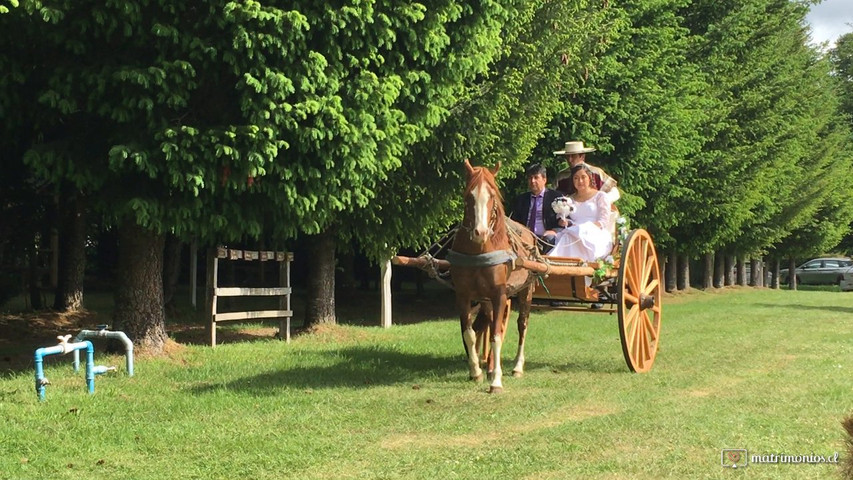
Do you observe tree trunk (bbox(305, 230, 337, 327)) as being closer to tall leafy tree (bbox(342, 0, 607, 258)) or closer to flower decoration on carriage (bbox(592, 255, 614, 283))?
tall leafy tree (bbox(342, 0, 607, 258))

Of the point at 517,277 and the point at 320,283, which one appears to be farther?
the point at 320,283

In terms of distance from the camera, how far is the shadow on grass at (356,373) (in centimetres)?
991

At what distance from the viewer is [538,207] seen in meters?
11.6

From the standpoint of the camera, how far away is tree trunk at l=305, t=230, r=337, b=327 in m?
16.2

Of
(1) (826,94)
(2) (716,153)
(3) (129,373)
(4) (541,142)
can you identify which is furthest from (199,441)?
(1) (826,94)

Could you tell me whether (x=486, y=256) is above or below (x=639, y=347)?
above

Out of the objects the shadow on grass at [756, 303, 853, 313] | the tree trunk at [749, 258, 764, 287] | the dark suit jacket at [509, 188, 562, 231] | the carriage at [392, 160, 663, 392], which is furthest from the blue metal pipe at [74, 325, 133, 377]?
the tree trunk at [749, 258, 764, 287]

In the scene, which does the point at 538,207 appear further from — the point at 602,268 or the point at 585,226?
the point at 602,268

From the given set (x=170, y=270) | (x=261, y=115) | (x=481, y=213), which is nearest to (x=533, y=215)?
(x=481, y=213)

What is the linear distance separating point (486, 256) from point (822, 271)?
5122 centimetres

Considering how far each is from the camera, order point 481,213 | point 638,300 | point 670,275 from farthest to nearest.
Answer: point 670,275 → point 638,300 → point 481,213

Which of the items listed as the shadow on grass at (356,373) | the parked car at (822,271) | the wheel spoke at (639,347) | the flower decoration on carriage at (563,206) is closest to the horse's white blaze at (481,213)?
the flower decoration on carriage at (563,206)

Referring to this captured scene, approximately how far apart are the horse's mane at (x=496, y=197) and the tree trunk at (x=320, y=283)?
690 centimetres

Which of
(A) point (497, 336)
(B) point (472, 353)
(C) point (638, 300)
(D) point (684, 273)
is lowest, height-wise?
(B) point (472, 353)
